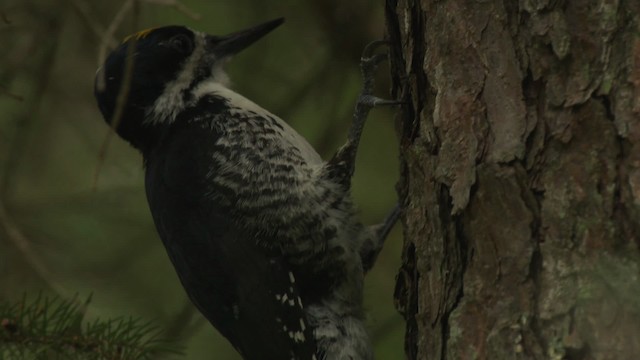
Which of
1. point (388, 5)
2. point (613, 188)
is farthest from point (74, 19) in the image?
point (613, 188)

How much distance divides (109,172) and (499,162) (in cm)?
276

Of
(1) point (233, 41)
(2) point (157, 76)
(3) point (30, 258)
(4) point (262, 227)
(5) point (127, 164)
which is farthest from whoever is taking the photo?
(5) point (127, 164)

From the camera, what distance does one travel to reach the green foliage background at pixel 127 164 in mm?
3590

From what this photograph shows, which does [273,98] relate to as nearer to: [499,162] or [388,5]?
[388,5]

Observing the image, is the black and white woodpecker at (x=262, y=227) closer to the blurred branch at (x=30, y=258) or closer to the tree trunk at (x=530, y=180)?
the blurred branch at (x=30, y=258)

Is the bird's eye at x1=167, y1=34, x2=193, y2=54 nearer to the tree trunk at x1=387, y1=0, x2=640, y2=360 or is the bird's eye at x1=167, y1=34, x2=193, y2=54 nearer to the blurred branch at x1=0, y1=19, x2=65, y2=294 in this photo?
the blurred branch at x1=0, y1=19, x2=65, y2=294

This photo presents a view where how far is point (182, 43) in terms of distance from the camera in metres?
3.60

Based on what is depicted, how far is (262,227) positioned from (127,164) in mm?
1598

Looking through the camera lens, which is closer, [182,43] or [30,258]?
[30,258]

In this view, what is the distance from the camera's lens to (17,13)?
363cm

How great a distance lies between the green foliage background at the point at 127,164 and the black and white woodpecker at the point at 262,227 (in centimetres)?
26

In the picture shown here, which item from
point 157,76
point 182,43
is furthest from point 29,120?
point 182,43

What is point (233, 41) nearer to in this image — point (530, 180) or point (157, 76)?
point (157, 76)

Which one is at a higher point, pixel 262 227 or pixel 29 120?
pixel 29 120
